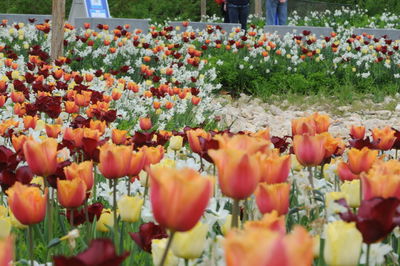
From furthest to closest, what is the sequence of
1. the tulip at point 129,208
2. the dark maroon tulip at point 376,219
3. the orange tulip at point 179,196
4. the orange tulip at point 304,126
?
1. the orange tulip at point 304,126
2. the tulip at point 129,208
3. the dark maroon tulip at point 376,219
4. the orange tulip at point 179,196

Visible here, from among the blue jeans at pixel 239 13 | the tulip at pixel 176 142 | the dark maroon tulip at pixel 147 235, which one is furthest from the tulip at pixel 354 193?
the blue jeans at pixel 239 13

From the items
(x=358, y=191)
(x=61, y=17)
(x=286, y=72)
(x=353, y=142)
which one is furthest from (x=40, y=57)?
(x=358, y=191)

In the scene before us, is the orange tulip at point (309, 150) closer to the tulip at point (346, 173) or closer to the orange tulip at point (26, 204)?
the tulip at point (346, 173)

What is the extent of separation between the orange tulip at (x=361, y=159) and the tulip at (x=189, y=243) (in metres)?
0.75

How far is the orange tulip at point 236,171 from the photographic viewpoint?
4.17 feet

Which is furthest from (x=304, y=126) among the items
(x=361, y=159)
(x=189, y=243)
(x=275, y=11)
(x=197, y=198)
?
(x=275, y=11)

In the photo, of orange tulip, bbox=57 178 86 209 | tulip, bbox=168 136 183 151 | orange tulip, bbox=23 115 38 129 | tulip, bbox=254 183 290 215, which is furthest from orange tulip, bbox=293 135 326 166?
orange tulip, bbox=23 115 38 129

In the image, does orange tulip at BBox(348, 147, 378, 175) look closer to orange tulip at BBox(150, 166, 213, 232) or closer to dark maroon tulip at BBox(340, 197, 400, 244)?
dark maroon tulip at BBox(340, 197, 400, 244)

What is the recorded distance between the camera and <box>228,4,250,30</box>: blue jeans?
1473cm

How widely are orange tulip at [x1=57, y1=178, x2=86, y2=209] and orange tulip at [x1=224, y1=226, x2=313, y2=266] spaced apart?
3.27 feet

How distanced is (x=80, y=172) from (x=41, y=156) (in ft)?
0.40

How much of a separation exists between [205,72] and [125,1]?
56.3 feet

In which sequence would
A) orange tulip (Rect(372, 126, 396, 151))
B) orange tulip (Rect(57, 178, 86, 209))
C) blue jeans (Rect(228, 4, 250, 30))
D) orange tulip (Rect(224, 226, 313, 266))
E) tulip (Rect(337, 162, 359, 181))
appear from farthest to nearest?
blue jeans (Rect(228, 4, 250, 30)), orange tulip (Rect(372, 126, 396, 151)), tulip (Rect(337, 162, 359, 181)), orange tulip (Rect(57, 178, 86, 209)), orange tulip (Rect(224, 226, 313, 266))

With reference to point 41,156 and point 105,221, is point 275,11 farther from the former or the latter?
point 41,156
